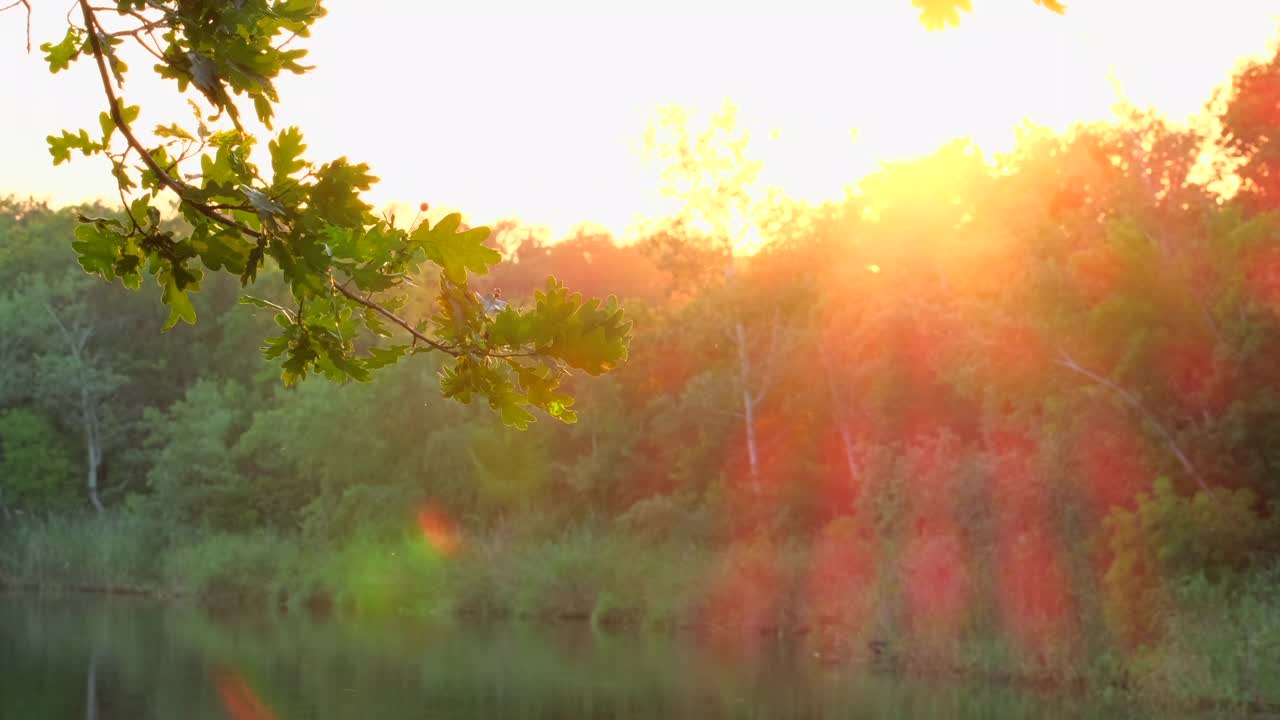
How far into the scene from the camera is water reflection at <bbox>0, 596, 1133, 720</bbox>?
70.0 ft

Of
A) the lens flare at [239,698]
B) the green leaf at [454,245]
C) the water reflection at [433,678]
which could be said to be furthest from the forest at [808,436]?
the lens flare at [239,698]

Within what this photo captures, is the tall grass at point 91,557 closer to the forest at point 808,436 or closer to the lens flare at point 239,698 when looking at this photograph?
the forest at point 808,436

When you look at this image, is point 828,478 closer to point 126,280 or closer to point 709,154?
point 709,154

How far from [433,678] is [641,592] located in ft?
29.0

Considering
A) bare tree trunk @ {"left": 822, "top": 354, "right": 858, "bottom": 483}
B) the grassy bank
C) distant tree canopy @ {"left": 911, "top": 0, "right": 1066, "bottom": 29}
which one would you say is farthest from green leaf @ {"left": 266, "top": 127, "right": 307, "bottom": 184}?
bare tree trunk @ {"left": 822, "top": 354, "right": 858, "bottom": 483}

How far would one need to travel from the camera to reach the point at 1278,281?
850 inches

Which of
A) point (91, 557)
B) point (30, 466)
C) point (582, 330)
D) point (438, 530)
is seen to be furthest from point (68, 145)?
point (30, 466)

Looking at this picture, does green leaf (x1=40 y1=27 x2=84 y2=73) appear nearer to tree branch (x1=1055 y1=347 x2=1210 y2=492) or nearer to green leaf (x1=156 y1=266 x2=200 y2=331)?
green leaf (x1=156 y1=266 x2=200 y2=331)

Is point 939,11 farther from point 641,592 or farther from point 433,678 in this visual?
point 641,592

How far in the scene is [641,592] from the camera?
109ft

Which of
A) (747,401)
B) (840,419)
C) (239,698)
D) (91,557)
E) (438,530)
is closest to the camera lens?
(239,698)

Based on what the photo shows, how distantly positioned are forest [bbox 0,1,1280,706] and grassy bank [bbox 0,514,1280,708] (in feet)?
0.25

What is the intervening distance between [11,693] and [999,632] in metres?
13.8

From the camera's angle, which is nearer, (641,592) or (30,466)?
(641,592)
